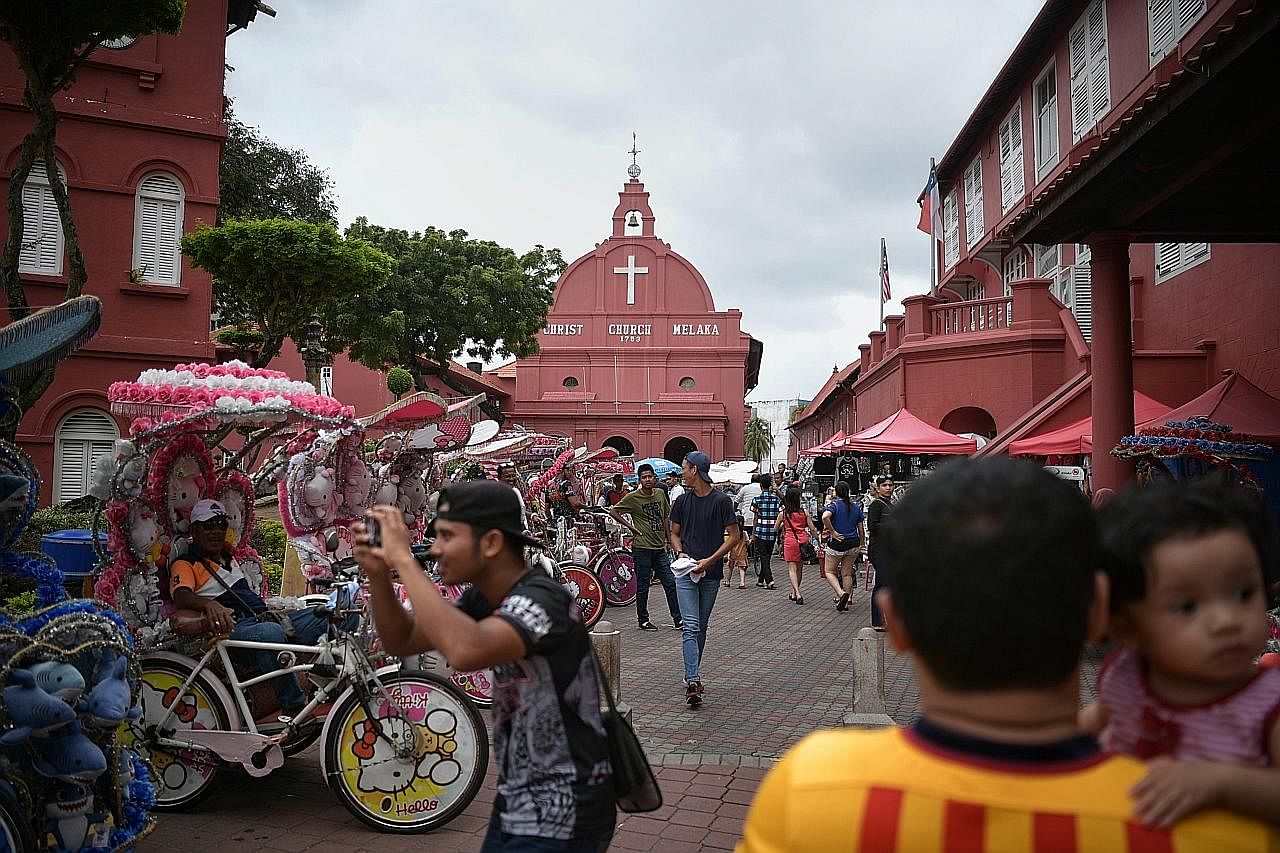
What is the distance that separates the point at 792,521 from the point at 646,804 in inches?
474

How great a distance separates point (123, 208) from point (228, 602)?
1366 centimetres

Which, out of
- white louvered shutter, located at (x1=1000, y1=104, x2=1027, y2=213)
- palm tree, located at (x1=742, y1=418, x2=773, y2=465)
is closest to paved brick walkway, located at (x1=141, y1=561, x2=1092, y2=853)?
white louvered shutter, located at (x1=1000, y1=104, x2=1027, y2=213)

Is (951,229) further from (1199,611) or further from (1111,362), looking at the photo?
(1199,611)

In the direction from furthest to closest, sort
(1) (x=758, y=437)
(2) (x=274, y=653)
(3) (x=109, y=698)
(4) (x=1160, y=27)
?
(1) (x=758, y=437)
(4) (x=1160, y=27)
(2) (x=274, y=653)
(3) (x=109, y=698)

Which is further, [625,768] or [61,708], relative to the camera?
[61,708]

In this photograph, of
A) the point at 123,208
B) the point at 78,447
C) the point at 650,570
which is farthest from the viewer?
the point at 123,208

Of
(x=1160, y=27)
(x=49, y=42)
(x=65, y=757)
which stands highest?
(x=1160, y=27)

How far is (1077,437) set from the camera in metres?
12.5

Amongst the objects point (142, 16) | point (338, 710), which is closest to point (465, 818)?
point (338, 710)

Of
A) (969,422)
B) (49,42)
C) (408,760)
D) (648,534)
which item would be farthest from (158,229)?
(969,422)

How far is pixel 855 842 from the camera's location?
127cm

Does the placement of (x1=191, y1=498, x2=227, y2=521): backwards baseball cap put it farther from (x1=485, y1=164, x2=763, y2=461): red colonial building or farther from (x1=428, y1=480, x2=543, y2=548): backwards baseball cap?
(x1=485, y1=164, x2=763, y2=461): red colonial building

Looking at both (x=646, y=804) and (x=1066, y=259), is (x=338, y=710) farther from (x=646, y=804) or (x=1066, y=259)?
(x=1066, y=259)

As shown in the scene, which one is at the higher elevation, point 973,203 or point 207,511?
point 973,203
